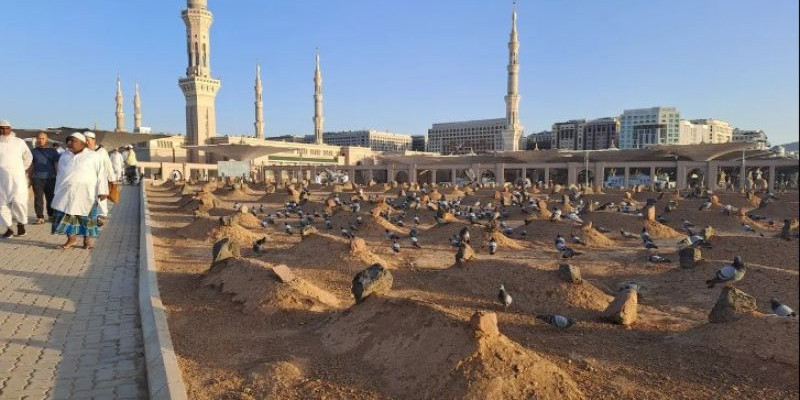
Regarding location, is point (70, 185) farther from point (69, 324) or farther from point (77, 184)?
point (69, 324)

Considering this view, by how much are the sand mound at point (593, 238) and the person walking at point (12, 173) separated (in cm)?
1102

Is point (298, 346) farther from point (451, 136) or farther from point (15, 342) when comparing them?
point (451, 136)

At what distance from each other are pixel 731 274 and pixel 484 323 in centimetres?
486

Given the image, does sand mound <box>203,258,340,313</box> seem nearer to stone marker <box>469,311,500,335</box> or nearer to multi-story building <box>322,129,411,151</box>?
stone marker <box>469,311,500,335</box>

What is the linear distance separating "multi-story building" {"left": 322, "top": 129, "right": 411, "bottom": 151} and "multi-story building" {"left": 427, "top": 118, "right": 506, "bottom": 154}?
8.35 metres

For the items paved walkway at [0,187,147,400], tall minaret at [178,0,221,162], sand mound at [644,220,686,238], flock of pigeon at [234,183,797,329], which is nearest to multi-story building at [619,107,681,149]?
tall minaret at [178,0,221,162]

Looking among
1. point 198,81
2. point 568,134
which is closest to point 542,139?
point 568,134

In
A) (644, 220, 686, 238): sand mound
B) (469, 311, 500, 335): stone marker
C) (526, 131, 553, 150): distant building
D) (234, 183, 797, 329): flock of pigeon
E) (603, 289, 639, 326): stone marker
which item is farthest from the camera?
(526, 131, 553, 150): distant building

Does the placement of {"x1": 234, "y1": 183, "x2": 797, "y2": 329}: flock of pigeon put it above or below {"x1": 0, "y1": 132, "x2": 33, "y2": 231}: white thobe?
below

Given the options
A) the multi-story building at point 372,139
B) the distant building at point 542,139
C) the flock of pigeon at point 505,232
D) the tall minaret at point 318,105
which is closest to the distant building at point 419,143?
the multi-story building at point 372,139

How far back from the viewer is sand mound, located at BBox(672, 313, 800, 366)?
4020 millimetres

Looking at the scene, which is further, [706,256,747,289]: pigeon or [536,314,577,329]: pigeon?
[706,256,747,289]: pigeon

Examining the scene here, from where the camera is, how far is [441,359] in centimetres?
374

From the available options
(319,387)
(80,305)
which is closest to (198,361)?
(319,387)
